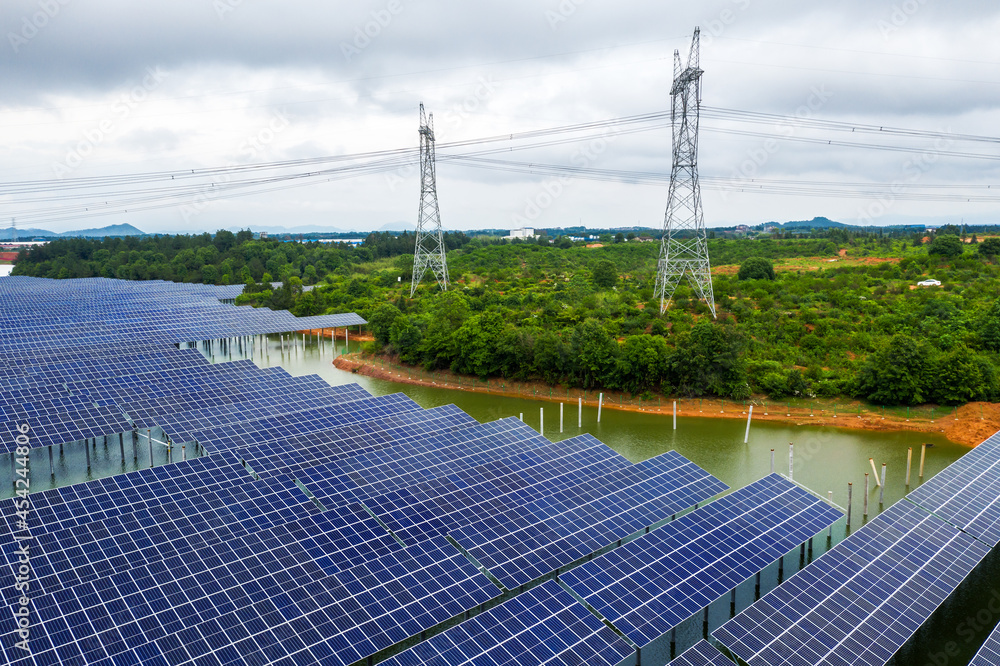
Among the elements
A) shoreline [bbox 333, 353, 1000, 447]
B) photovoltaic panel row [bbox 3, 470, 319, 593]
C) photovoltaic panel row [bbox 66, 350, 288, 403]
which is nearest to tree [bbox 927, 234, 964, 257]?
shoreline [bbox 333, 353, 1000, 447]

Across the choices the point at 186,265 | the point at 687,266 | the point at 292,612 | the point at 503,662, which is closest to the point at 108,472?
the point at 292,612

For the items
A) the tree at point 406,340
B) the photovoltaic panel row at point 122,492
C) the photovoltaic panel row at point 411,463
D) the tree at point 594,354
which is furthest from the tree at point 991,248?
the photovoltaic panel row at point 122,492

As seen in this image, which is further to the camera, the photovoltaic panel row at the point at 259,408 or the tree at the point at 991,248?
the tree at the point at 991,248

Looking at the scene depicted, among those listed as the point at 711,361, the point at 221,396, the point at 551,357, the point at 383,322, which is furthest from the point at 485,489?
the point at 383,322

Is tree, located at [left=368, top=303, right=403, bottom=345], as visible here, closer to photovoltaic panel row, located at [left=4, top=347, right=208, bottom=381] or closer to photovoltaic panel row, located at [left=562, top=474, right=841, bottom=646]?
photovoltaic panel row, located at [left=4, top=347, right=208, bottom=381]

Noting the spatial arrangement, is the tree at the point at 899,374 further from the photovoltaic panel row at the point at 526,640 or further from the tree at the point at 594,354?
the photovoltaic panel row at the point at 526,640

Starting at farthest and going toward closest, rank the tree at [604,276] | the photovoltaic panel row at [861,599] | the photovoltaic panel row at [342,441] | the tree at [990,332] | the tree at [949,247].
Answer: the tree at [949,247], the tree at [604,276], the tree at [990,332], the photovoltaic panel row at [342,441], the photovoltaic panel row at [861,599]
